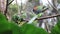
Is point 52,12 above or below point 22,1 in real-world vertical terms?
below

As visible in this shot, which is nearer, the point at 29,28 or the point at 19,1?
the point at 29,28

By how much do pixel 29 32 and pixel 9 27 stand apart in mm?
27

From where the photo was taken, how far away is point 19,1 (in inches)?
101

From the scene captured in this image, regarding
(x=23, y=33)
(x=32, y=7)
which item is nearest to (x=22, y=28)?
(x=23, y=33)

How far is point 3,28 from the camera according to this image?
0.17 metres

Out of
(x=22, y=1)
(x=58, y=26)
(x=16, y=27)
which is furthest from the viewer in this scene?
(x=22, y=1)

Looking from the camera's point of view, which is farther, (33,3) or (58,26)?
(33,3)

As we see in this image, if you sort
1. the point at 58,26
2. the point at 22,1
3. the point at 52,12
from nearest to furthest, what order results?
the point at 58,26, the point at 52,12, the point at 22,1

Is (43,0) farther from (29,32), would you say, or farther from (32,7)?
(29,32)

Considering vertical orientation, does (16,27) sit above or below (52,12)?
above

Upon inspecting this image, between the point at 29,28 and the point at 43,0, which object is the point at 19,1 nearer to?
the point at 43,0

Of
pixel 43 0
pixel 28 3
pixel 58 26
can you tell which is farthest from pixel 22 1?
pixel 58 26

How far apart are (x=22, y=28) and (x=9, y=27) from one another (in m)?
0.02

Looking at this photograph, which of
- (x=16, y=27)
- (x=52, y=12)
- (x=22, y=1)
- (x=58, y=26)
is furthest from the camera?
(x=22, y=1)
